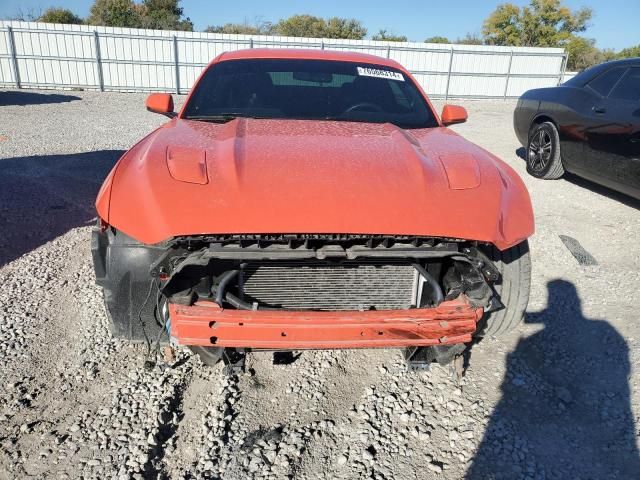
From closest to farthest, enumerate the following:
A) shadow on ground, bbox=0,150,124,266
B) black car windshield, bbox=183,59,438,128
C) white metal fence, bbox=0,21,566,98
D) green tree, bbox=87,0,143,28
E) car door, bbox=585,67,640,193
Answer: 1. black car windshield, bbox=183,59,438,128
2. shadow on ground, bbox=0,150,124,266
3. car door, bbox=585,67,640,193
4. white metal fence, bbox=0,21,566,98
5. green tree, bbox=87,0,143,28

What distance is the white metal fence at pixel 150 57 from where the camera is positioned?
17.1m

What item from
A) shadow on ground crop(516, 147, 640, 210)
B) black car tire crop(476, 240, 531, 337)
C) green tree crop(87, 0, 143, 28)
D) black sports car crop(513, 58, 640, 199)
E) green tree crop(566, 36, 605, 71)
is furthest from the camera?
green tree crop(566, 36, 605, 71)

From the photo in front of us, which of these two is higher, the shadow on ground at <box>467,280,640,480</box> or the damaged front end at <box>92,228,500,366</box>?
the damaged front end at <box>92,228,500,366</box>

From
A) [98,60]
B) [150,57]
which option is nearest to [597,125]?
[150,57]

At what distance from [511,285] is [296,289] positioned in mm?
1127

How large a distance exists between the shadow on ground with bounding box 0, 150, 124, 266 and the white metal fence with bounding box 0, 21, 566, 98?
11.8 metres

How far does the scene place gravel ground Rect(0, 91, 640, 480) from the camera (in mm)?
2023

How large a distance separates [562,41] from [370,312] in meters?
42.7

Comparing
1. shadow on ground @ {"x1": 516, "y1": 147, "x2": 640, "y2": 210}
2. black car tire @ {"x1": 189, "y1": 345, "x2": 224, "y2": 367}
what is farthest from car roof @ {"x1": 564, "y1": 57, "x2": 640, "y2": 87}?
black car tire @ {"x1": 189, "y1": 345, "x2": 224, "y2": 367}

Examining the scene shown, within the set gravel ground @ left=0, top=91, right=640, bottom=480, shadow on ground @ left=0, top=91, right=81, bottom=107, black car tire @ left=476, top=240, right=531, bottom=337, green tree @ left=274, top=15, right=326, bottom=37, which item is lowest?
shadow on ground @ left=0, top=91, right=81, bottom=107

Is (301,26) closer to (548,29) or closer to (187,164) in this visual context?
(548,29)

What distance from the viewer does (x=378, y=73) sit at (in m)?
3.55

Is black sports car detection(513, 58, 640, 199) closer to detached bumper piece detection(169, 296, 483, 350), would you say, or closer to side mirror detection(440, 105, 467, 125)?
side mirror detection(440, 105, 467, 125)

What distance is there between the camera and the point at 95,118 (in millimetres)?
11516
